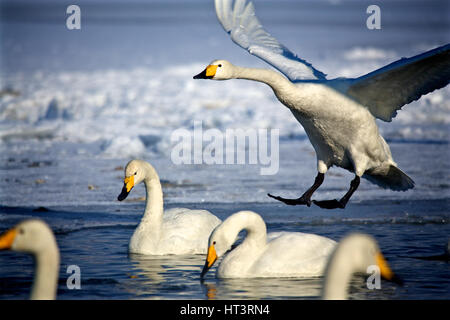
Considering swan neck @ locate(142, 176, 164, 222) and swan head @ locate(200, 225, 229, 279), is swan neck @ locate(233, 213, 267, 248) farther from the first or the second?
swan neck @ locate(142, 176, 164, 222)

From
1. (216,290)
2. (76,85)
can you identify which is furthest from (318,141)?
(76,85)

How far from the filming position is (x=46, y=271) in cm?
481

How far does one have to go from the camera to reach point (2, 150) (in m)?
15.1

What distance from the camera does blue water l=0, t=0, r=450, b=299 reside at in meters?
6.89

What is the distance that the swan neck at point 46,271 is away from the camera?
4.78m

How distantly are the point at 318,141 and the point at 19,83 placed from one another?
20.5 meters

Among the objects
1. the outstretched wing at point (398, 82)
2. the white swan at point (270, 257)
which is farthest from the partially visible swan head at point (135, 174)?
the outstretched wing at point (398, 82)

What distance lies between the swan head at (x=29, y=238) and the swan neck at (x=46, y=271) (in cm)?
3

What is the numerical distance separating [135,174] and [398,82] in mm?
3058

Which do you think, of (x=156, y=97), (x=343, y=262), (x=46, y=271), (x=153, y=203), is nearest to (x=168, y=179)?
(x=153, y=203)

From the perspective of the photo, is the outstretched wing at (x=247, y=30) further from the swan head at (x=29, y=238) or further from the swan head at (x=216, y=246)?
the swan head at (x=29, y=238)

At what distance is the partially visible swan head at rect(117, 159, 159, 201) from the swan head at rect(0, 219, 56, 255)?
10.9 ft

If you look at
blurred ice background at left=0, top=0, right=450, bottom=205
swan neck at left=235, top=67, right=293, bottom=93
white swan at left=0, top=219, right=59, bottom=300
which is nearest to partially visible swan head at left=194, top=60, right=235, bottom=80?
swan neck at left=235, top=67, right=293, bottom=93
